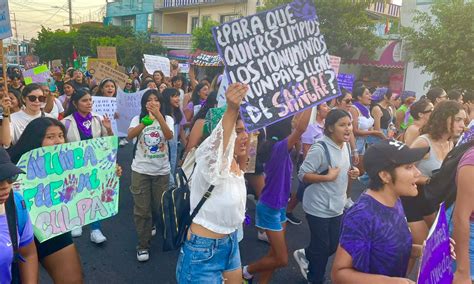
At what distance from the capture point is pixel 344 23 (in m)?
20.6

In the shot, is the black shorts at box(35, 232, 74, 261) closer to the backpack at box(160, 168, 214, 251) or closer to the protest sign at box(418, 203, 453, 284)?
the backpack at box(160, 168, 214, 251)

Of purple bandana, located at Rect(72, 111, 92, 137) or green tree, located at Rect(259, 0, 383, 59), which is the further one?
green tree, located at Rect(259, 0, 383, 59)

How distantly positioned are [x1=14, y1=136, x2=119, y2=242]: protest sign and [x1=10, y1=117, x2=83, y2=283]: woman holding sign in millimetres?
109

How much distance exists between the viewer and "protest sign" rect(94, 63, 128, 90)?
350 inches

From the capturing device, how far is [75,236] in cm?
475

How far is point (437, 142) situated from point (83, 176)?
2892 mm

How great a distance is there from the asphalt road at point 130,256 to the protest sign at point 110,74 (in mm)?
4074

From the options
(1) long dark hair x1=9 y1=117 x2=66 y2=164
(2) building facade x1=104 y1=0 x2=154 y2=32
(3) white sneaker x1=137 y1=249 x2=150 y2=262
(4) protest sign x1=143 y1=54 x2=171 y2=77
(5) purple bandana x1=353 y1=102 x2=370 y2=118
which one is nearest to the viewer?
(1) long dark hair x1=9 y1=117 x2=66 y2=164

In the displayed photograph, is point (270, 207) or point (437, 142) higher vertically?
point (437, 142)

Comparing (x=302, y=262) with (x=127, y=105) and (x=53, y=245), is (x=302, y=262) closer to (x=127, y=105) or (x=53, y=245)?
(x=53, y=245)

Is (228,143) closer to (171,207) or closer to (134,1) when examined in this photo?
(171,207)

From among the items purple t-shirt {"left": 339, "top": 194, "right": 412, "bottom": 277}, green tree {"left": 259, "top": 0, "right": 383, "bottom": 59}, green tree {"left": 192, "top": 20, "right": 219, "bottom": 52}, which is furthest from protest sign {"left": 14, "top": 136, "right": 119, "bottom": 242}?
green tree {"left": 192, "top": 20, "right": 219, "bottom": 52}

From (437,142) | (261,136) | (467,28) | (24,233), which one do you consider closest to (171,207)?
A: (24,233)

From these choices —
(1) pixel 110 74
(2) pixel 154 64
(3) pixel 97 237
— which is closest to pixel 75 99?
(3) pixel 97 237
